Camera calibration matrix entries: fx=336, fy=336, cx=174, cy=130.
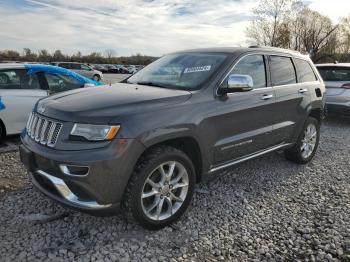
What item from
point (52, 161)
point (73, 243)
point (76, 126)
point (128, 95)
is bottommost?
point (73, 243)

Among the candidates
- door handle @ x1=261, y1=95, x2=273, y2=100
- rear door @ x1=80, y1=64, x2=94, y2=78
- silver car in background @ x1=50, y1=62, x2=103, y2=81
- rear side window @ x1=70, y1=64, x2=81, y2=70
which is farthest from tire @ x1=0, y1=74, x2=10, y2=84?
rear side window @ x1=70, y1=64, x2=81, y2=70

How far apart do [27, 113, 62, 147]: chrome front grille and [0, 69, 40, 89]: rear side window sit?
9.72 ft

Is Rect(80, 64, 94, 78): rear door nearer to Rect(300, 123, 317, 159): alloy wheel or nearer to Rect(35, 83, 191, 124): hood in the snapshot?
Rect(300, 123, 317, 159): alloy wheel

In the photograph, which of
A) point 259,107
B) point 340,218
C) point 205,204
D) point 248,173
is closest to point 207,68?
point 259,107

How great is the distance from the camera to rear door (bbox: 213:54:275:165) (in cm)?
359

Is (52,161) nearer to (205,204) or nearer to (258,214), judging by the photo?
(205,204)

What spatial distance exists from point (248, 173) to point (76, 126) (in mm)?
2854

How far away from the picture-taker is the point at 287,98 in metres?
4.57

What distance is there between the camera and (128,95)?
128 inches

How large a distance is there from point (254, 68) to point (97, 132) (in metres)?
2.28

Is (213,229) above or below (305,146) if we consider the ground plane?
below

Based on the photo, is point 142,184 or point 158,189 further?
point 158,189

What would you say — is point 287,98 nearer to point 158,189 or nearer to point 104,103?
point 158,189

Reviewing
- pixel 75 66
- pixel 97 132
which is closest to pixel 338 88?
pixel 97 132
